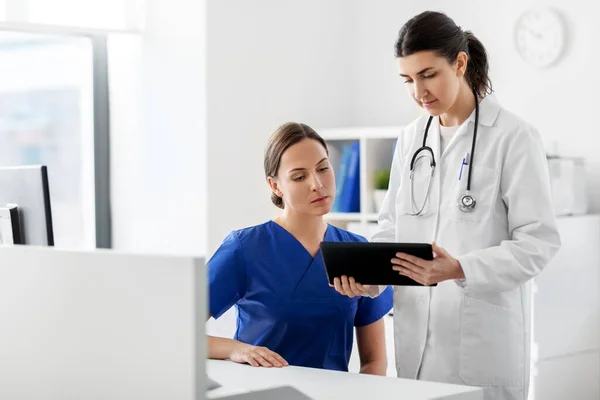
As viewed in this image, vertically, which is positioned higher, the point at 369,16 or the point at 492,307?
the point at 369,16

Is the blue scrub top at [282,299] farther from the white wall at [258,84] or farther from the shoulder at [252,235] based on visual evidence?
the white wall at [258,84]

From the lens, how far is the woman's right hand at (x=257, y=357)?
1916 millimetres

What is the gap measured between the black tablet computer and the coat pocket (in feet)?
0.71

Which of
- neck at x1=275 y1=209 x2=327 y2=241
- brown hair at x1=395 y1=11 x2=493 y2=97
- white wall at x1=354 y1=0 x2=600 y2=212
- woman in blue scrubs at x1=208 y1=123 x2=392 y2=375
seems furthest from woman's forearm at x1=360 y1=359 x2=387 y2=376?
white wall at x1=354 y1=0 x2=600 y2=212

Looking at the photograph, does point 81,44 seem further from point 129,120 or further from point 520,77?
point 520,77

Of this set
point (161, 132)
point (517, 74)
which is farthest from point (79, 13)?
point (517, 74)

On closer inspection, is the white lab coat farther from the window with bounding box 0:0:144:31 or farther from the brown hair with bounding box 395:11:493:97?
the window with bounding box 0:0:144:31

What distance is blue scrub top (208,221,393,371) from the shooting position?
2131mm

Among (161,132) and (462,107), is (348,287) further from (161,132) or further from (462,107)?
Answer: (161,132)

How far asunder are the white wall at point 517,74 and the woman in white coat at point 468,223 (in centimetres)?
154

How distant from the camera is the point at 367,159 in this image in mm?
4004

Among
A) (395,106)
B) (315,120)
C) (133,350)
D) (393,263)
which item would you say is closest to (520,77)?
(395,106)

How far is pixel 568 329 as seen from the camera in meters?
3.42

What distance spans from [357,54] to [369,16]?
19cm
